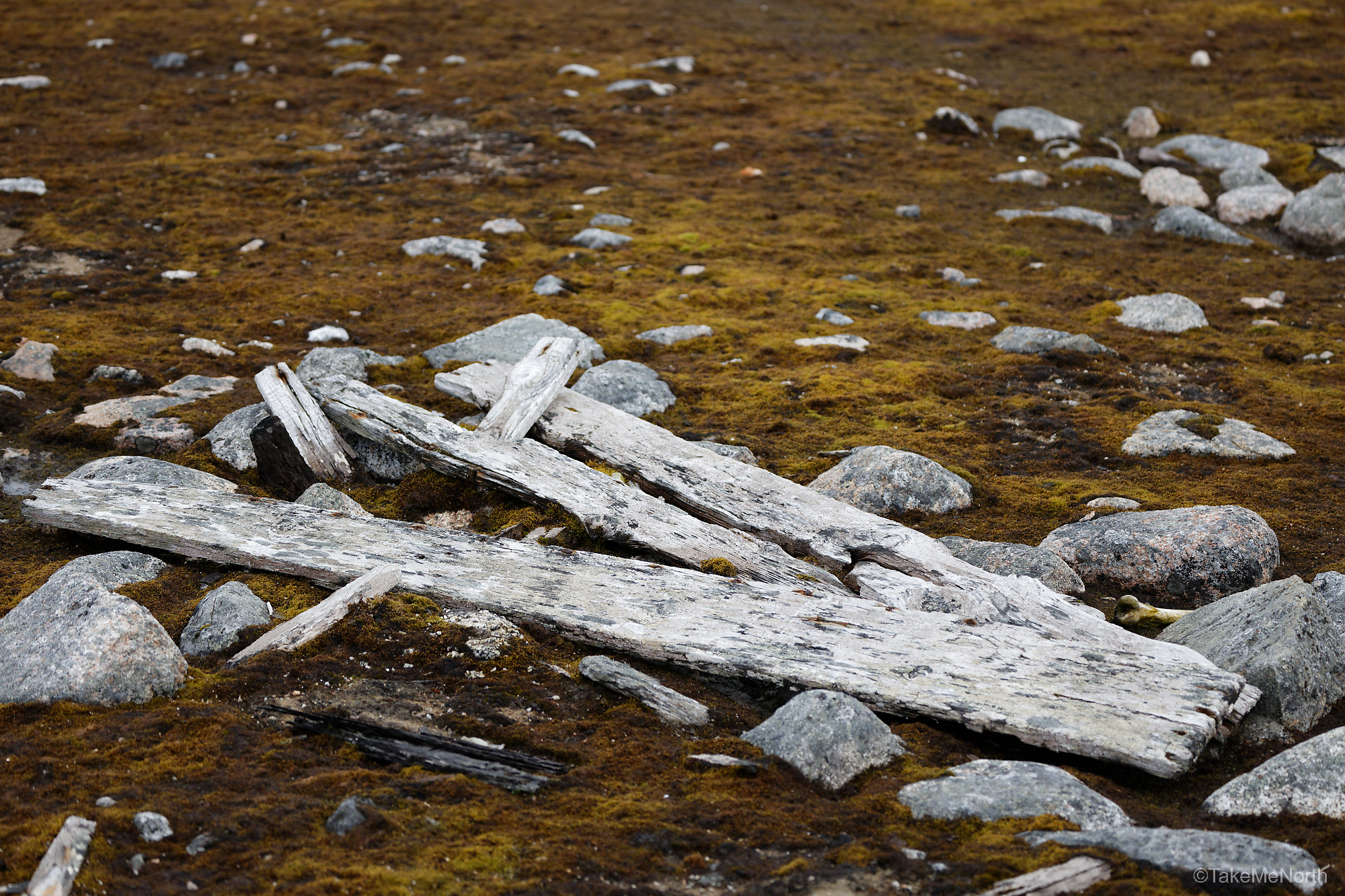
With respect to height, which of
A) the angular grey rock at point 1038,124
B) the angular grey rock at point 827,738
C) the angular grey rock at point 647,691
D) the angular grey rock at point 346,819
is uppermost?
the angular grey rock at point 1038,124

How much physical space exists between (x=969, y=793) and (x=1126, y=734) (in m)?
0.89

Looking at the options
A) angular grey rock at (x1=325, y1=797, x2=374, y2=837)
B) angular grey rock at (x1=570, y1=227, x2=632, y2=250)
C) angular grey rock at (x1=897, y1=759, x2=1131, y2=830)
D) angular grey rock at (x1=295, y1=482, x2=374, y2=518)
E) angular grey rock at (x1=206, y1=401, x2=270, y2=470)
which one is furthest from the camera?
angular grey rock at (x1=570, y1=227, x2=632, y2=250)

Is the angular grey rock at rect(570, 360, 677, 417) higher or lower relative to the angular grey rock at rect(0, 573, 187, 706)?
lower

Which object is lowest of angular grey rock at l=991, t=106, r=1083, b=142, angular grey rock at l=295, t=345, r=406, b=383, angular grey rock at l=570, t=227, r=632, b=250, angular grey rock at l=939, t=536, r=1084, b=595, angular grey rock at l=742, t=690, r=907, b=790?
angular grey rock at l=295, t=345, r=406, b=383

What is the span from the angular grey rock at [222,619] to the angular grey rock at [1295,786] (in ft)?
15.8

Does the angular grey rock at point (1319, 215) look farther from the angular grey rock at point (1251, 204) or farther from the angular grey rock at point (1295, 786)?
the angular grey rock at point (1295, 786)

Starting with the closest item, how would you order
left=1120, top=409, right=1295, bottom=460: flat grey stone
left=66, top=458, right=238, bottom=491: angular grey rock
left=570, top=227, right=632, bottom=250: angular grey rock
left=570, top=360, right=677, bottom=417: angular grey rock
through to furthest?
left=66, top=458, right=238, bottom=491: angular grey rock, left=1120, top=409, right=1295, bottom=460: flat grey stone, left=570, top=360, right=677, bottom=417: angular grey rock, left=570, top=227, right=632, bottom=250: angular grey rock

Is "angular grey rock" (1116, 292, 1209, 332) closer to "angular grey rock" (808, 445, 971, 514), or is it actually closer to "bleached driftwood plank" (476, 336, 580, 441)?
"angular grey rock" (808, 445, 971, 514)

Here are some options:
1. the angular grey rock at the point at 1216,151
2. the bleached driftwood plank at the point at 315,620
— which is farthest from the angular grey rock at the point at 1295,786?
the angular grey rock at the point at 1216,151

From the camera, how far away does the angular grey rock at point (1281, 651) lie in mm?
4711

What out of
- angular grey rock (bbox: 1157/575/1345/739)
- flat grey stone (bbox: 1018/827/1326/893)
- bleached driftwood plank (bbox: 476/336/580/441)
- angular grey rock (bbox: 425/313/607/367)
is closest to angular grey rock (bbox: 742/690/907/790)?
flat grey stone (bbox: 1018/827/1326/893)

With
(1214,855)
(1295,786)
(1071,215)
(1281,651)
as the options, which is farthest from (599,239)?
(1214,855)

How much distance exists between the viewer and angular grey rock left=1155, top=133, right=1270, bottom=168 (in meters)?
16.5

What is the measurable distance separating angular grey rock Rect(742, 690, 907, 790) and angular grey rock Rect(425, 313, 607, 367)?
5.64m
